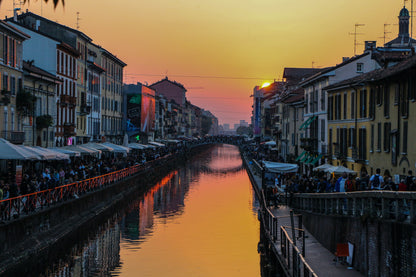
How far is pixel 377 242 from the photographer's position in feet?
55.0

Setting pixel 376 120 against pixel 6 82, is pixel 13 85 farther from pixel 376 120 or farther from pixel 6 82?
pixel 376 120

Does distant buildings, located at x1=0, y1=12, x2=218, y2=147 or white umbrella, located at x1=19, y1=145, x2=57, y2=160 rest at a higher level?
distant buildings, located at x1=0, y1=12, x2=218, y2=147

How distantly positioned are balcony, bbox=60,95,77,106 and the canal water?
11.7 m

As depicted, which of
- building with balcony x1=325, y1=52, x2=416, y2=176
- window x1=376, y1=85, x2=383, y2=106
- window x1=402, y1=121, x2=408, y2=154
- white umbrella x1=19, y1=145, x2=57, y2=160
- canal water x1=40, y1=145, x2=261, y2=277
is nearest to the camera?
canal water x1=40, y1=145, x2=261, y2=277

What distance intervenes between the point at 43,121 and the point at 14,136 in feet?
25.2

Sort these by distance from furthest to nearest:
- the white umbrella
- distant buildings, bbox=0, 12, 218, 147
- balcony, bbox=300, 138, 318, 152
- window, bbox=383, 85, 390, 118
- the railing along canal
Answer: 1. balcony, bbox=300, 138, 318, 152
2. distant buildings, bbox=0, 12, 218, 147
3. window, bbox=383, 85, 390, 118
4. the white umbrella
5. the railing along canal

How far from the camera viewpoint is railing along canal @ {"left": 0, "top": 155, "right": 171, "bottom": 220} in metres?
22.5

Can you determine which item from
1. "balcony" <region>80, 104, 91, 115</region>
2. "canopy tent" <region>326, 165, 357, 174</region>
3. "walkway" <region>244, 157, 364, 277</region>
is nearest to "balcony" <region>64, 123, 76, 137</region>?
"balcony" <region>80, 104, 91, 115</region>

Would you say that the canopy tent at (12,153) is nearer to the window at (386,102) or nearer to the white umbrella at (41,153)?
the white umbrella at (41,153)

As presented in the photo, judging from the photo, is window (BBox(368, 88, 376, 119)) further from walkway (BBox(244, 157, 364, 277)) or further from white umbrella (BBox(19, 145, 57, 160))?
white umbrella (BBox(19, 145, 57, 160))

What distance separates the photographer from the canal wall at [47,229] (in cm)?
2173

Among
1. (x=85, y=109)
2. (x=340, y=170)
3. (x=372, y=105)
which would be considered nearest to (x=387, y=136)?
(x=340, y=170)

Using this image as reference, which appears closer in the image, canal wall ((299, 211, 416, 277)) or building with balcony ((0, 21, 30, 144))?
canal wall ((299, 211, 416, 277))

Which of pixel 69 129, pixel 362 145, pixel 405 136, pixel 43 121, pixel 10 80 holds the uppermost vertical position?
pixel 10 80
